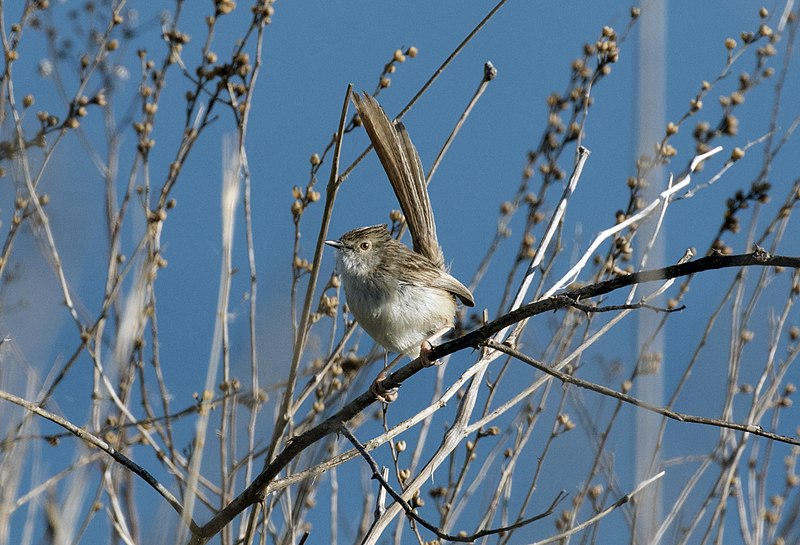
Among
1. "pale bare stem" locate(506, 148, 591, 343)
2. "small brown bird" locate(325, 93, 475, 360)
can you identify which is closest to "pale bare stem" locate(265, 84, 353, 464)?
"pale bare stem" locate(506, 148, 591, 343)

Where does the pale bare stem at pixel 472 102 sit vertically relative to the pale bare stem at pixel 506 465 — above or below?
above

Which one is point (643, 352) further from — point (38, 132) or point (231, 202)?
point (38, 132)

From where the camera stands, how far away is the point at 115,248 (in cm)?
342

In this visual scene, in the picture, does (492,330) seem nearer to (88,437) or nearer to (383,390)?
(383,390)

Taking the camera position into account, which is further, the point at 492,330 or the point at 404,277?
the point at 404,277

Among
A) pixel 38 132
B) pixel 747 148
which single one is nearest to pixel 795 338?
pixel 747 148

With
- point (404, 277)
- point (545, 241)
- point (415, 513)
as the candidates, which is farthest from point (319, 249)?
point (404, 277)

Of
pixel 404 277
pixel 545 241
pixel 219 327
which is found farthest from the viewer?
pixel 404 277

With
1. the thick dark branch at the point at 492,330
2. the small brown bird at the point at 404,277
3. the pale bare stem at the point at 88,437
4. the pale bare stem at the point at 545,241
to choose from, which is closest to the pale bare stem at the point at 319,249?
the thick dark branch at the point at 492,330

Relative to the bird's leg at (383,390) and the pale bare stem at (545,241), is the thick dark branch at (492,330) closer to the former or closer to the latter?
the bird's leg at (383,390)

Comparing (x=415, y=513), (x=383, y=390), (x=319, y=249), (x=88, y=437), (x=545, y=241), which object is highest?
(x=545, y=241)

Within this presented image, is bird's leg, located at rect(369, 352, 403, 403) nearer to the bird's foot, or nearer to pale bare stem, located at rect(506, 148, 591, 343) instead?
the bird's foot

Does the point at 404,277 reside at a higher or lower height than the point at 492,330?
higher

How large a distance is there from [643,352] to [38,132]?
2.50m
